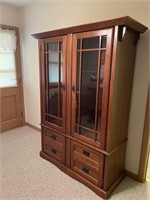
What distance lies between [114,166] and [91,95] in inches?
34.0

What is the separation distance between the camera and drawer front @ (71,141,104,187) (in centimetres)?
176

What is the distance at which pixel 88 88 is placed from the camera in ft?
5.74

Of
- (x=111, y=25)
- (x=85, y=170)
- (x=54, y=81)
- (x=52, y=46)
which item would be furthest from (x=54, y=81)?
(x=85, y=170)

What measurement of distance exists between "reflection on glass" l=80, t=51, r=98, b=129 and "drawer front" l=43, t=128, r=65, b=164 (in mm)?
483

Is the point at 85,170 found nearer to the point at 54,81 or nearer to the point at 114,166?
the point at 114,166

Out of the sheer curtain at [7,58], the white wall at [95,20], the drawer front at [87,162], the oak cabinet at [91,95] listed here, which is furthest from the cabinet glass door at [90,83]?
the sheer curtain at [7,58]

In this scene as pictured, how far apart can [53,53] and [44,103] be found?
0.70 m

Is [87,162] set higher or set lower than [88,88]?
lower

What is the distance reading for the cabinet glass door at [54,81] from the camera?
1.93 metres

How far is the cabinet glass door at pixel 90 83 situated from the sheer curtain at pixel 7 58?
6.28 ft

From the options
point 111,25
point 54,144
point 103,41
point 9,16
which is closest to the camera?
point 111,25

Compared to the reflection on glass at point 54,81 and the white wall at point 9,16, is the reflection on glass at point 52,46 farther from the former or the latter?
the white wall at point 9,16

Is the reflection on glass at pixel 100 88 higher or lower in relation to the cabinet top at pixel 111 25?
lower

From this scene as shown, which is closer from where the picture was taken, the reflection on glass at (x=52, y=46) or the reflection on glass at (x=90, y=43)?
the reflection on glass at (x=90, y=43)
